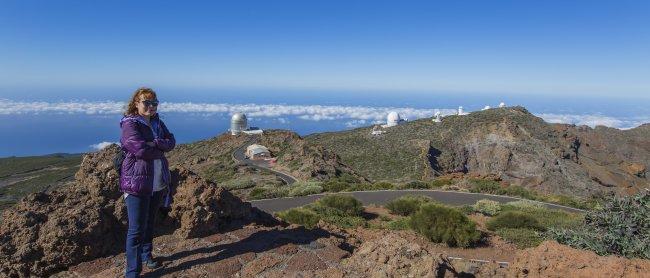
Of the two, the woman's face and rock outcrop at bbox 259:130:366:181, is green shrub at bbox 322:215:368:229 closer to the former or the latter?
the woman's face

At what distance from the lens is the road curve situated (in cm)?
1581

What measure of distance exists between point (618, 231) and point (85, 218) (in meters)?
6.86

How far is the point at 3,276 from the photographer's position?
440 cm

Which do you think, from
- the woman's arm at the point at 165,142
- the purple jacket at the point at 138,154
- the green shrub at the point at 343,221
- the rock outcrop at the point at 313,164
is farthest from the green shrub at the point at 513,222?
the rock outcrop at the point at 313,164

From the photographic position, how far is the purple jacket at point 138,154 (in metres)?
4.16

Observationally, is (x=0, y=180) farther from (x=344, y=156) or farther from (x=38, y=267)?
(x=38, y=267)

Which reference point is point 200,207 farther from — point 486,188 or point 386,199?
point 486,188

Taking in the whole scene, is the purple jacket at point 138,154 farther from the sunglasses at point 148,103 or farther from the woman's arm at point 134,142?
the sunglasses at point 148,103

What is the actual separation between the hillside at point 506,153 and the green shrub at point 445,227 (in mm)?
25868

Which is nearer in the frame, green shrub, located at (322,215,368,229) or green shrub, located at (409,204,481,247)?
green shrub, located at (409,204,481,247)

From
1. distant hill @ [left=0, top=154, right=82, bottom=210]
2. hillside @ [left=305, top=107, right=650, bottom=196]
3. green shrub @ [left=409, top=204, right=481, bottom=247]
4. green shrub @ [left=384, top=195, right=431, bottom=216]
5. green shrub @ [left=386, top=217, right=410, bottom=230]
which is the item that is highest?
green shrub @ [left=409, top=204, right=481, bottom=247]

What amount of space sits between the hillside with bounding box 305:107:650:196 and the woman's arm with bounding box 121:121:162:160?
105ft

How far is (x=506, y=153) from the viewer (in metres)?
43.2

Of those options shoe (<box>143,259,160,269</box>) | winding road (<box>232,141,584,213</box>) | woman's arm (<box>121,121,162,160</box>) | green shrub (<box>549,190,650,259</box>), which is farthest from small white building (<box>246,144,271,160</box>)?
woman's arm (<box>121,121,162,160</box>)
